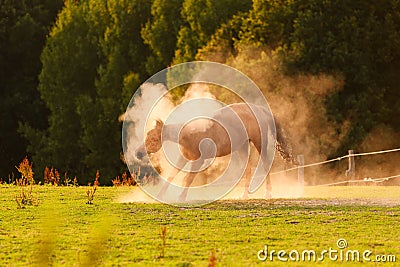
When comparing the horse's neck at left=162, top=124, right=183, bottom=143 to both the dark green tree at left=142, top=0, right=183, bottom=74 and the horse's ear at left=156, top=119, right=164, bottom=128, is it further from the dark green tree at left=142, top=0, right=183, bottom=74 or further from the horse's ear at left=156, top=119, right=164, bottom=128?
the dark green tree at left=142, top=0, right=183, bottom=74

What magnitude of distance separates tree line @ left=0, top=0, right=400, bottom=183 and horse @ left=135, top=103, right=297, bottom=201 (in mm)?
18886

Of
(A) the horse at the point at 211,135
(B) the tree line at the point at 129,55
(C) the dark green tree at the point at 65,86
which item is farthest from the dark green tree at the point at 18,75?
(A) the horse at the point at 211,135

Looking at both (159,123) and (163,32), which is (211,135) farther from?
(163,32)

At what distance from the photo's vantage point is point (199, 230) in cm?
978

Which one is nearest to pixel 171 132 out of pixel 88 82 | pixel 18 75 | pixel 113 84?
pixel 113 84

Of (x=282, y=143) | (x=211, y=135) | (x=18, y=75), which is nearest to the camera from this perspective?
(x=211, y=135)

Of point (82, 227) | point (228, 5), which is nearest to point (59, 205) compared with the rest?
point (82, 227)

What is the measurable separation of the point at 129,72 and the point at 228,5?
6836mm

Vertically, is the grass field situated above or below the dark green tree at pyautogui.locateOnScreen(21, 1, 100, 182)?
below

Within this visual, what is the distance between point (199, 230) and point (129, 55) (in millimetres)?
34202

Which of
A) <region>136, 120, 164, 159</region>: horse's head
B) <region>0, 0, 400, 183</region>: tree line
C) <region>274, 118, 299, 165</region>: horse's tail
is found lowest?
<region>136, 120, 164, 159</region>: horse's head

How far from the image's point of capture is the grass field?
7.97 m

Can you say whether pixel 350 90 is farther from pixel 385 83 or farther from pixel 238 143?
pixel 238 143

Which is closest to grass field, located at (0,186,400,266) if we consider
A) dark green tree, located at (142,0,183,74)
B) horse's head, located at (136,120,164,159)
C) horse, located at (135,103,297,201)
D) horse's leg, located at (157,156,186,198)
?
horse's leg, located at (157,156,186,198)
